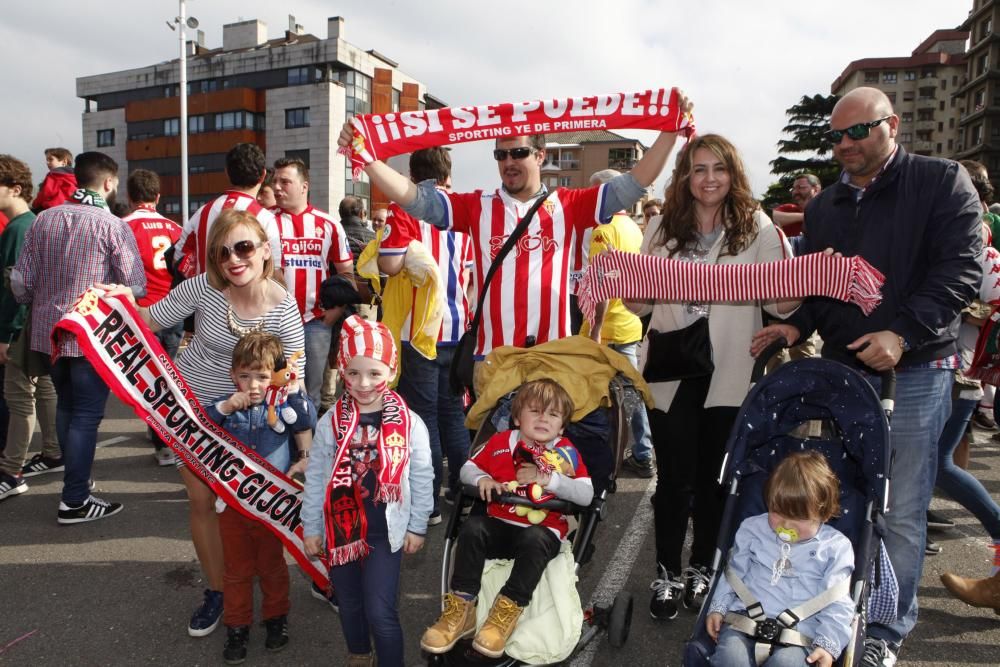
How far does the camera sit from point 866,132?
9.42ft

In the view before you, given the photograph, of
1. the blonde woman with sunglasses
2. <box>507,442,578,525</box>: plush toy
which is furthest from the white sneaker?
<box>507,442,578,525</box>: plush toy

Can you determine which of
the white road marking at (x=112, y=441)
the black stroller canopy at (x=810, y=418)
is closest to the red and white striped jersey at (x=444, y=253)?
the black stroller canopy at (x=810, y=418)

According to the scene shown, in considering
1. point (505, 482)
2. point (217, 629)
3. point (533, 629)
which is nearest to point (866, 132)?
point (505, 482)

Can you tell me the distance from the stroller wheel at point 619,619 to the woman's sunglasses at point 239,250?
7.95 feet

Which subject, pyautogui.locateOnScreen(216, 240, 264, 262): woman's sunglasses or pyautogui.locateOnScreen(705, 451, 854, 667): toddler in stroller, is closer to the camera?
pyautogui.locateOnScreen(705, 451, 854, 667): toddler in stroller

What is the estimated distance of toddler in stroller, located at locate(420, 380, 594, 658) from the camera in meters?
2.67

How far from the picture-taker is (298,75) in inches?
2100

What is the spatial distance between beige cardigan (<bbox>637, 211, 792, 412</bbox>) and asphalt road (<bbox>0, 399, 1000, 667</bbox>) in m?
1.25

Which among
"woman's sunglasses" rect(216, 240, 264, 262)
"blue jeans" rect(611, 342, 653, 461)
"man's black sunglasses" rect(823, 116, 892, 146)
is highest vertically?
"man's black sunglasses" rect(823, 116, 892, 146)

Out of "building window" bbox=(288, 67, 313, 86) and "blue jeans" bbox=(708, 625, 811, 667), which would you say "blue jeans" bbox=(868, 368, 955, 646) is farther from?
"building window" bbox=(288, 67, 313, 86)

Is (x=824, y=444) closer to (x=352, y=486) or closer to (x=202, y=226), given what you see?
(x=352, y=486)

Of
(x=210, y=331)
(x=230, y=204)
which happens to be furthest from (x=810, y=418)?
(x=230, y=204)

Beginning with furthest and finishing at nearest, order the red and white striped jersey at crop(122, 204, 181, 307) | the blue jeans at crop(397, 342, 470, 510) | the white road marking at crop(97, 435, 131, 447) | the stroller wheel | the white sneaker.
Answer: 1. the white road marking at crop(97, 435, 131, 447)
2. the white sneaker
3. the red and white striped jersey at crop(122, 204, 181, 307)
4. the blue jeans at crop(397, 342, 470, 510)
5. the stroller wheel

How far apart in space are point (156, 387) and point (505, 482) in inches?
71.3
